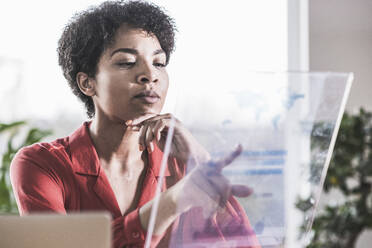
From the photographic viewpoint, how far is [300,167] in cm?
148

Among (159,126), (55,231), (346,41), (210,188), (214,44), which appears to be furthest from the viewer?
(346,41)

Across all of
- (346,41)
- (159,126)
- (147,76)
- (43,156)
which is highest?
(346,41)

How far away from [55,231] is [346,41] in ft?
6.98

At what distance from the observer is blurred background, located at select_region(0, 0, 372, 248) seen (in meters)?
2.72

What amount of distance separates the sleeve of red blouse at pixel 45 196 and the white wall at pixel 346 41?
1.50 metres

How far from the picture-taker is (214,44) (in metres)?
2.85

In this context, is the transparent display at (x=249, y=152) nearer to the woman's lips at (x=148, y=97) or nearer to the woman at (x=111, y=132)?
the woman at (x=111, y=132)

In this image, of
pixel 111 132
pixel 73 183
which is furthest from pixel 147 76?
pixel 73 183

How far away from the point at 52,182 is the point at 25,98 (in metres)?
0.83

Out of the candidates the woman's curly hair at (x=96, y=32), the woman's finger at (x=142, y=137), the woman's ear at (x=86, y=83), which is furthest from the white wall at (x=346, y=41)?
the woman's ear at (x=86, y=83)

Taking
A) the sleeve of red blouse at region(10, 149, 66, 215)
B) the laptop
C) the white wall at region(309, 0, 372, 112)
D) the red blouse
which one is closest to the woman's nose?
the red blouse

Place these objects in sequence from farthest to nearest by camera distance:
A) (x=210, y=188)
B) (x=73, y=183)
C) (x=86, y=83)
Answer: (x=86, y=83) → (x=73, y=183) → (x=210, y=188)

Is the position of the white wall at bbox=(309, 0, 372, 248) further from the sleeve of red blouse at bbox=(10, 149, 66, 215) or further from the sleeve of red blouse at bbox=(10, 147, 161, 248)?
the sleeve of red blouse at bbox=(10, 149, 66, 215)

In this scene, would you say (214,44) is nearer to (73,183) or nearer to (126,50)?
(126,50)
